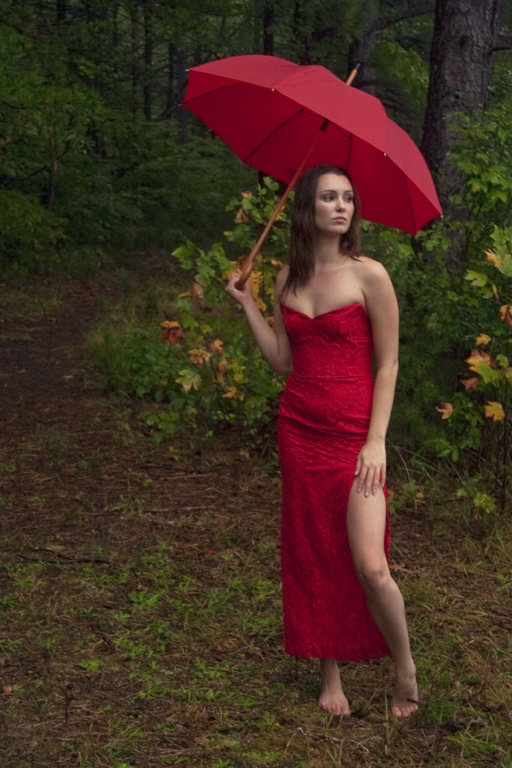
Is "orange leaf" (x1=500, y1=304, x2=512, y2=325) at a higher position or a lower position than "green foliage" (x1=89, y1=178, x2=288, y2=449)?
higher

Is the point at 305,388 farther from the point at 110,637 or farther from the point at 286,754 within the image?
the point at 110,637

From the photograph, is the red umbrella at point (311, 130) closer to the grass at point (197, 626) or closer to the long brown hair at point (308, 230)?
the long brown hair at point (308, 230)

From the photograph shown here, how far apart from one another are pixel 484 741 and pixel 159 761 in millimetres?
1058

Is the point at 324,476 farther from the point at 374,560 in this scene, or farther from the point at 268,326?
the point at 268,326

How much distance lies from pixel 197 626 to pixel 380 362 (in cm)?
158

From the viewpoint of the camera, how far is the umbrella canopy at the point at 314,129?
2.80 m

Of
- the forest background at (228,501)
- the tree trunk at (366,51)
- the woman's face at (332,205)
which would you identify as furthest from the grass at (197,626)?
the tree trunk at (366,51)

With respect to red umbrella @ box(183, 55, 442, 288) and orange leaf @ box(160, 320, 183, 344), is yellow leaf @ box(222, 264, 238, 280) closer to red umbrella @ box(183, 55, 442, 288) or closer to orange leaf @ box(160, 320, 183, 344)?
orange leaf @ box(160, 320, 183, 344)

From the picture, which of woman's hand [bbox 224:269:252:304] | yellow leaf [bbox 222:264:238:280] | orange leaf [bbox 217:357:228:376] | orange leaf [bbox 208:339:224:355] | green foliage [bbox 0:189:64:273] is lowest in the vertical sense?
green foliage [bbox 0:189:64:273]

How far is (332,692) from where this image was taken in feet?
10.2

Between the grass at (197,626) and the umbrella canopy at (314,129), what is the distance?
5.60 ft

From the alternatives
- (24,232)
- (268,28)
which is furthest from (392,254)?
(268,28)

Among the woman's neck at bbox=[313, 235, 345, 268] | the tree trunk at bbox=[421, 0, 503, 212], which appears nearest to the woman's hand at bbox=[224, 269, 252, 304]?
the woman's neck at bbox=[313, 235, 345, 268]

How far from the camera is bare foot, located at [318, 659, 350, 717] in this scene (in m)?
3.07
